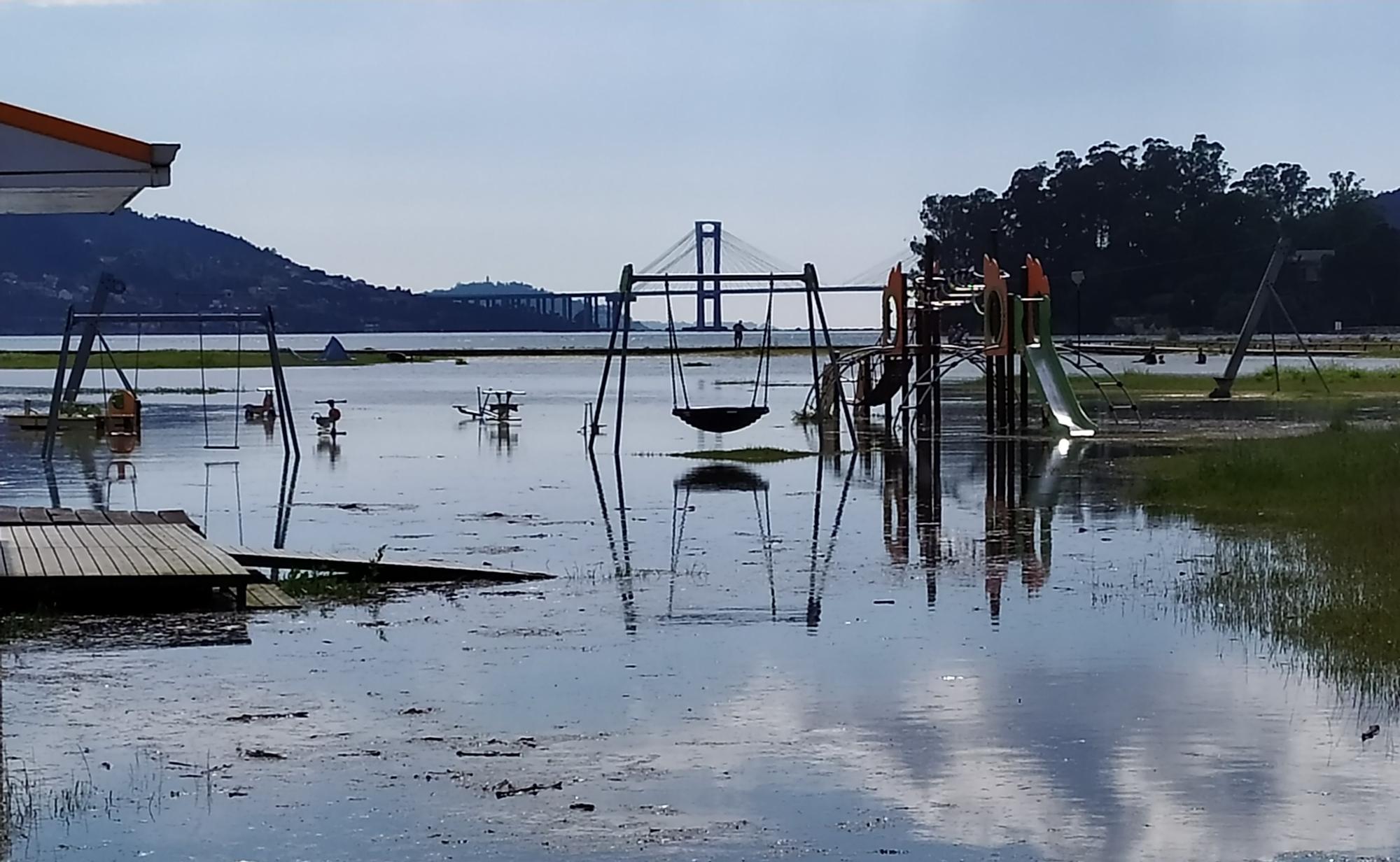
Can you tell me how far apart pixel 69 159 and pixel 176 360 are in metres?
83.3

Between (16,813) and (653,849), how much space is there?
247cm

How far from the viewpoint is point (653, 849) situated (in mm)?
7594

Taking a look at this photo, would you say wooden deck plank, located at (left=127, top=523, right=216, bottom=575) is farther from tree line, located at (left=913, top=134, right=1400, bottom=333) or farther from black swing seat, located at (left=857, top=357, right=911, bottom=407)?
tree line, located at (left=913, top=134, right=1400, bottom=333)

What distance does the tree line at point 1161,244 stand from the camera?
14275 cm

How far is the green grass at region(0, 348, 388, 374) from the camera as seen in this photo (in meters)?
89.1

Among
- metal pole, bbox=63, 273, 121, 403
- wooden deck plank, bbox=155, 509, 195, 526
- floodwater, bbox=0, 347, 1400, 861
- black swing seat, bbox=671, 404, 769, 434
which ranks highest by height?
metal pole, bbox=63, 273, 121, 403

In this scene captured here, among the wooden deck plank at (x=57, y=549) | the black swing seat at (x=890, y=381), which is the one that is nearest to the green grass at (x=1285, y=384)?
the black swing seat at (x=890, y=381)

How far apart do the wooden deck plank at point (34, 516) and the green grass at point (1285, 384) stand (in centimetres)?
3641

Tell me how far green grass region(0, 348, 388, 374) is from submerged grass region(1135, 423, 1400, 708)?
66578mm

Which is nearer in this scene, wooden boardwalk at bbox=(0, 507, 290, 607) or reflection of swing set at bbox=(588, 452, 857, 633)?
wooden boardwalk at bbox=(0, 507, 290, 607)

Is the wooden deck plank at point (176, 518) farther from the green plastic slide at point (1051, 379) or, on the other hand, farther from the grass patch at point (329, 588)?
the green plastic slide at point (1051, 379)

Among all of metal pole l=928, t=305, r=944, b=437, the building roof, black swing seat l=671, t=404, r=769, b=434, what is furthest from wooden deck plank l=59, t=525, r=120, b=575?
metal pole l=928, t=305, r=944, b=437

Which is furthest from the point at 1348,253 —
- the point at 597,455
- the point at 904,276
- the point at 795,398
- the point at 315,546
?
the point at 315,546

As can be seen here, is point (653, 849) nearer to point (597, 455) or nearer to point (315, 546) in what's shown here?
point (315, 546)
